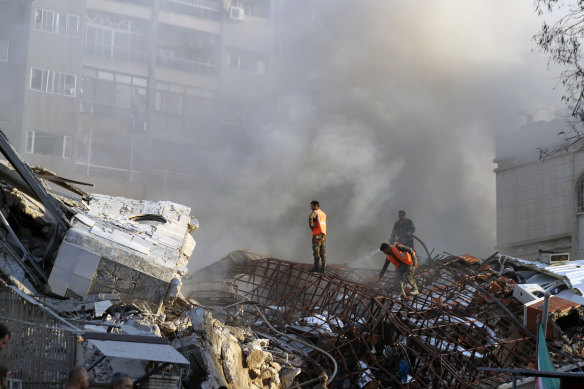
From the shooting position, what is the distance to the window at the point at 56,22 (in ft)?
94.0

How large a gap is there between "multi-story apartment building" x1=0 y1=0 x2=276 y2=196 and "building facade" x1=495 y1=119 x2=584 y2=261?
1037 centimetres

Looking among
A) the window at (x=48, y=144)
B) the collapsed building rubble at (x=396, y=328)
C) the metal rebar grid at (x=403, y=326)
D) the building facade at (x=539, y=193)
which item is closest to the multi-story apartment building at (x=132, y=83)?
the window at (x=48, y=144)

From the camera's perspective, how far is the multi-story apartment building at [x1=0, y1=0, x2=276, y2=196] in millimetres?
28625

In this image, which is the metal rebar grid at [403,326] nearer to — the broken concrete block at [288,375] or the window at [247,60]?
the broken concrete block at [288,375]

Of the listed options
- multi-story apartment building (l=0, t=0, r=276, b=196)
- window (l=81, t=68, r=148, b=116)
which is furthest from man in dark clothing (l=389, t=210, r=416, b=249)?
window (l=81, t=68, r=148, b=116)

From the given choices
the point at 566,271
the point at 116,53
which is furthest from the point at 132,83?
the point at 566,271

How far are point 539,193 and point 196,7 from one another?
1608 cm

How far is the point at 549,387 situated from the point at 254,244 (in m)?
17.8

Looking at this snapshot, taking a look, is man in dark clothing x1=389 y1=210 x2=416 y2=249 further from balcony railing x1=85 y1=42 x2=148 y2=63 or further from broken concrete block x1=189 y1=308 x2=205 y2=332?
balcony railing x1=85 y1=42 x2=148 y2=63

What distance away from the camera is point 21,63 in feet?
93.8

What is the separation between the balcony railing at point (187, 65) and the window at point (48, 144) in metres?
5.74

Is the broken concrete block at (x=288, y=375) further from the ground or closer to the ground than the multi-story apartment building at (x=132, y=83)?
closer to the ground

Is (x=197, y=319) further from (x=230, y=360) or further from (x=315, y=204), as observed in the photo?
(x=315, y=204)

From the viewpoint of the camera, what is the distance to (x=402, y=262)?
13438 mm
